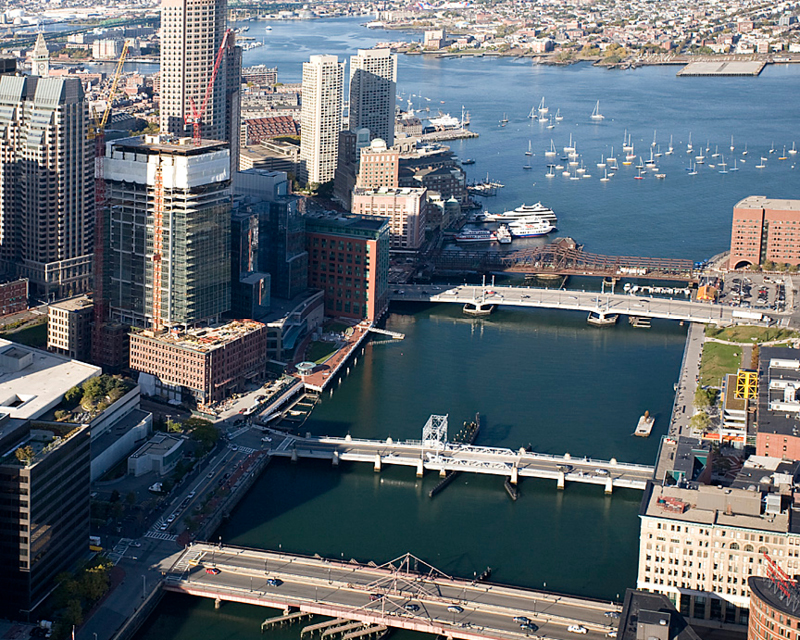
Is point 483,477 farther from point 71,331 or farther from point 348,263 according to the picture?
point 348,263

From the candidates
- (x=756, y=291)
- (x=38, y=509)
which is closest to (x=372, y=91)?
(x=756, y=291)

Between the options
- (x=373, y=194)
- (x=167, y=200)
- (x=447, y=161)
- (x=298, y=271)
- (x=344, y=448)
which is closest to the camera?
(x=344, y=448)

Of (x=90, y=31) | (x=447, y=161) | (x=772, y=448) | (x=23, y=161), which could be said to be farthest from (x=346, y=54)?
(x=772, y=448)

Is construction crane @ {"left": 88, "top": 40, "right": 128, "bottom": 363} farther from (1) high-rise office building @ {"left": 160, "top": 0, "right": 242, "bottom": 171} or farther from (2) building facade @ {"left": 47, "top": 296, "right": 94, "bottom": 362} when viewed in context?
(1) high-rise office building @ {"left": 160, "top": 0, "right": 242, "bottom": 171}

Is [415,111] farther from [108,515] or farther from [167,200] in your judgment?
[108,515]

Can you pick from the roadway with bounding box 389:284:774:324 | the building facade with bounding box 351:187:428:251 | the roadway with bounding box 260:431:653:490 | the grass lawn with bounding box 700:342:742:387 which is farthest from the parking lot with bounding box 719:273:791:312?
the roadway with bounding box 260:431:653:490

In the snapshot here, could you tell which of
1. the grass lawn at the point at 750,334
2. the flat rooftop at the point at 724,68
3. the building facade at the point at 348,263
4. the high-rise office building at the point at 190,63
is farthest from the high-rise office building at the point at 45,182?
the flat rooftop at the point at 724,68
